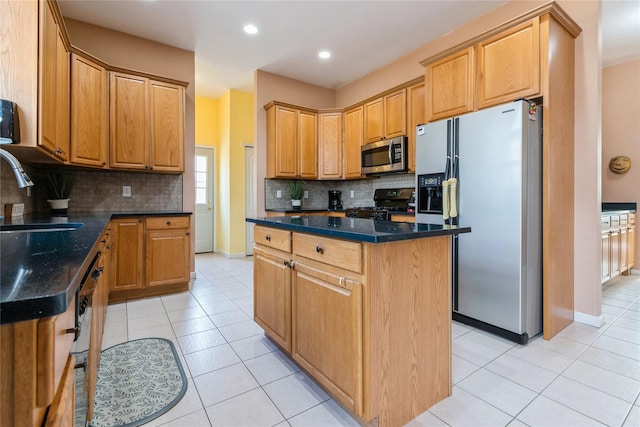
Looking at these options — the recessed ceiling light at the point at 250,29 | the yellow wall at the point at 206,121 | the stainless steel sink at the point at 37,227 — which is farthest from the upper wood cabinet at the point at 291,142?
the stainless steel sink at the point at 37,227

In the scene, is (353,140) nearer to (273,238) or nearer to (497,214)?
(497,214)

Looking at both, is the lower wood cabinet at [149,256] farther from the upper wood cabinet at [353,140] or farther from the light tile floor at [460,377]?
the upper wood cabinet at [353,140]

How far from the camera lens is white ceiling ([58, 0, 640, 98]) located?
3.01 m

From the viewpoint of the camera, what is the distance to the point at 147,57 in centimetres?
Answer: 363

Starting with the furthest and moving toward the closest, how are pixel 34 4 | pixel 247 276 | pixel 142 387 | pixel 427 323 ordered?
pixel 247 276, pixel 34 4, pixel 142 387, pixel 427 323

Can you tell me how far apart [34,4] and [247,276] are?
3.27 meters

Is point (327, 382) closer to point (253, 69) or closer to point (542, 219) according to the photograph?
point (542, 219)

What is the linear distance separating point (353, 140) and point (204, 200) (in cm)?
325

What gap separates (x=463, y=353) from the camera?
6.79 feet

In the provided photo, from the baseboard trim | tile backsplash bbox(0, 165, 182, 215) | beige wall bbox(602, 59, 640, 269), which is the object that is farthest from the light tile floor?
beige wall bbox(602, 59, 640, 269)

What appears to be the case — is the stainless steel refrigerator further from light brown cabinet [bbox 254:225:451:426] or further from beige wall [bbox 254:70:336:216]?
beige wall [bbox 254:70:336:216]

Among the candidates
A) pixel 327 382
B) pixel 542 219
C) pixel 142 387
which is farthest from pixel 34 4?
pixel 542 219

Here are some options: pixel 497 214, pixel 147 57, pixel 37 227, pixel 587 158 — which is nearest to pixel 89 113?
pixel 147 57

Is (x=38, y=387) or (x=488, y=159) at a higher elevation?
(x=488, y=159)
